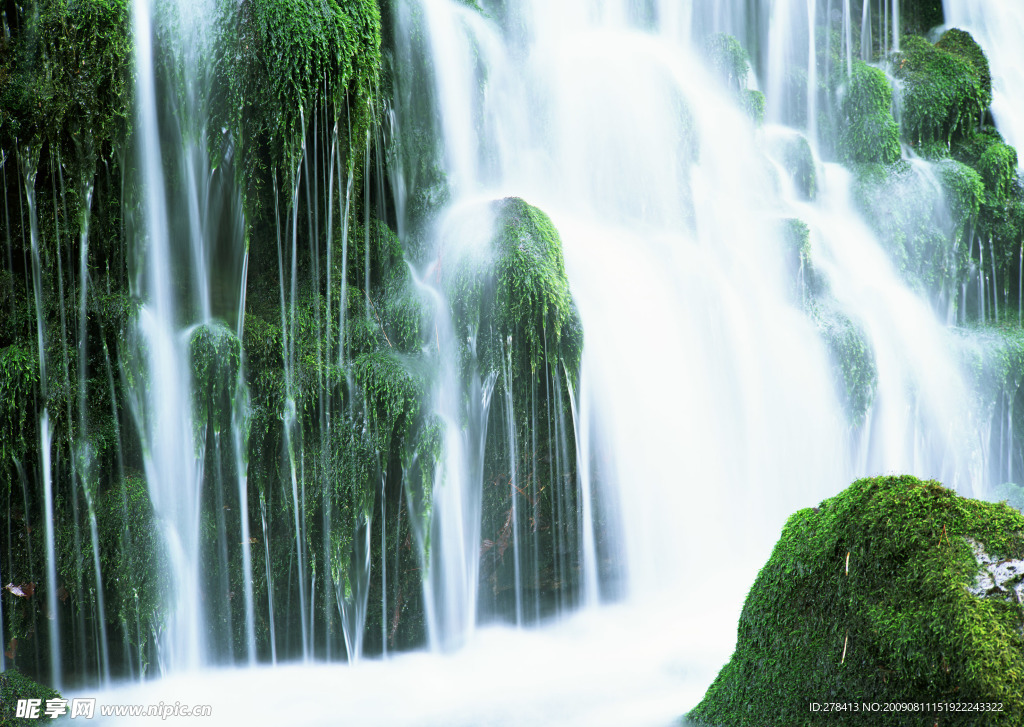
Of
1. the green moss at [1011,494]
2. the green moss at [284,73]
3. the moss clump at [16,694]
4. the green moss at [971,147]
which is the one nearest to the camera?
the moss clump at [16,694]

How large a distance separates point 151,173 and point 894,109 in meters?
9.20

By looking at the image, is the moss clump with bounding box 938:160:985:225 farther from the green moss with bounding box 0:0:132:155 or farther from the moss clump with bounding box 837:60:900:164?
the green moss with bounding box 0:0:132:155

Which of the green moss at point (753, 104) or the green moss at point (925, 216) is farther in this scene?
the green moss at point (753, 104)

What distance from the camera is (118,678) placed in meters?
5.04

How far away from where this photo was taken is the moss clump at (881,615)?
2.61 m

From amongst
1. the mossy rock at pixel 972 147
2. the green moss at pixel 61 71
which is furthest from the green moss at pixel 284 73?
the mossy rock at pixel 972 147

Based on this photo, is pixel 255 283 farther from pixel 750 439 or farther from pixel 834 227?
pixel 834 227

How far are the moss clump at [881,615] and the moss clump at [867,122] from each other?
7.81m

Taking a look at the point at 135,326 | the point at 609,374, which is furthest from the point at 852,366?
the point at 135,326

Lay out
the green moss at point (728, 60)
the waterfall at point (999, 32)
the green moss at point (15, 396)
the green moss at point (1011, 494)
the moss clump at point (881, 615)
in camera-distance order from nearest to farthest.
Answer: the moss clump at point (881, 615) < the green moss at point (15, 396) < the green moss at point (1011, 494) < the green moss at point (728, 60) < the waterfall at point (999, 32)

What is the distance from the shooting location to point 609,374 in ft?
19.9

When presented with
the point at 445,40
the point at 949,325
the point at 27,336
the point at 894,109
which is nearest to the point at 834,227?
the point at 949,325

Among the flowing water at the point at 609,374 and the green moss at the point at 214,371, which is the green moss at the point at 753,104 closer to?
the flowing water at the point at 609,374

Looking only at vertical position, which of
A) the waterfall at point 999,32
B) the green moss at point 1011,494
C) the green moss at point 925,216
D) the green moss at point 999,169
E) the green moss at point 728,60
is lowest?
the green moss at point 1011,494
